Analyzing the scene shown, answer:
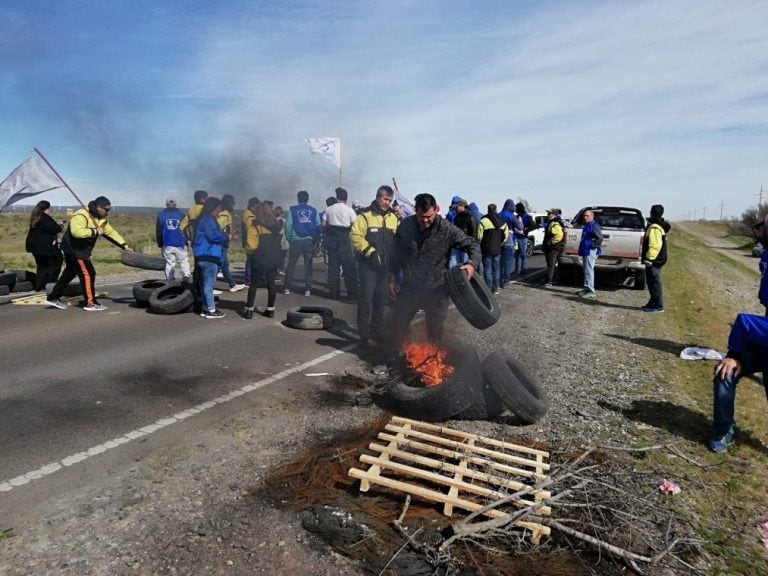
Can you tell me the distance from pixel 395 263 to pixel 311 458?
290 cm

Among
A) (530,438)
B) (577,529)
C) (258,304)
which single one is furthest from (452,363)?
(258,304)

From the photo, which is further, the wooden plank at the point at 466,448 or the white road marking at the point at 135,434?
the wooden plank at the point at 466,448

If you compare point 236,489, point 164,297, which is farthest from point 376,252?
point 164,297

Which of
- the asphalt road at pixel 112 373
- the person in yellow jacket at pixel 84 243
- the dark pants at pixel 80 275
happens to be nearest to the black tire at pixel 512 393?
the asphalt road at pixel 112 373

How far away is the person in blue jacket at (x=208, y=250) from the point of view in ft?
26.6

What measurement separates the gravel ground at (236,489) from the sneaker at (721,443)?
57cm

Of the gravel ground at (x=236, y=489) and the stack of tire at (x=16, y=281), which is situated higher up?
the stack of tire at (x=16, y=281)

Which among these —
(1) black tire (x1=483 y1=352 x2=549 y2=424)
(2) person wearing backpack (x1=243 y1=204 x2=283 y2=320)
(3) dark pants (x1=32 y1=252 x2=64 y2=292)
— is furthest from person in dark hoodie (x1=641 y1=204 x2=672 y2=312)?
(3) dark pants (x1=32 y1=252 x2=64 y2=292)

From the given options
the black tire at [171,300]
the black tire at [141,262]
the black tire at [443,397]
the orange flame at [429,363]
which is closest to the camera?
the black tire at [443,397]

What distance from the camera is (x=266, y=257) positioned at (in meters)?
8.64

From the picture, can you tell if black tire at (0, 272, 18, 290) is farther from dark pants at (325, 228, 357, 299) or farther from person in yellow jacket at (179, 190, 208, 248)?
dark pants at (325, 228, 357, 299)

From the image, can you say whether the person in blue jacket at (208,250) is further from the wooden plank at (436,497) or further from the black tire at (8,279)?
the wooden plank at (436,497)

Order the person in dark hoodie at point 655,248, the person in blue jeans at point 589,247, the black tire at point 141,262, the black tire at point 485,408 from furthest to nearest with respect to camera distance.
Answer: the person in blue jeans at point 589,247, the black tire at point 141,262, the person in dark hoodie at point 655,248, the black tire at point 485,408

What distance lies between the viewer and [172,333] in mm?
7613
